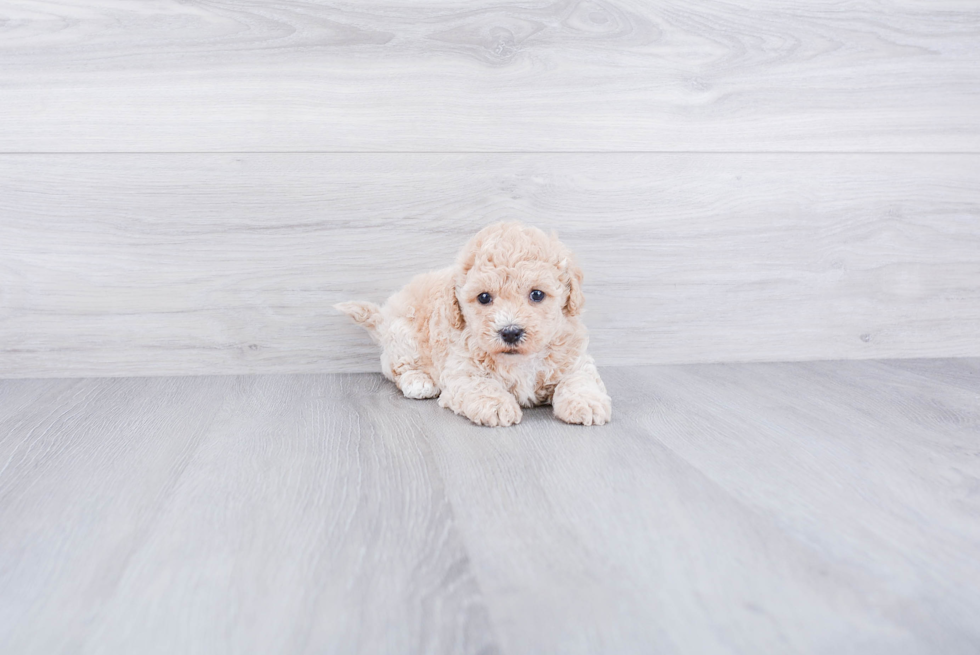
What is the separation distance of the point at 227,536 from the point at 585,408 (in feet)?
2.02

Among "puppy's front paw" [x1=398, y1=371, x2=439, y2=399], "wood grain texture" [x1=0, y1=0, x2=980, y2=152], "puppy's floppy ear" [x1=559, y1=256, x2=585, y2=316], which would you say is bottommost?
"puppy's front paw" [x1=398, y1=371, x2=439, y2=399]

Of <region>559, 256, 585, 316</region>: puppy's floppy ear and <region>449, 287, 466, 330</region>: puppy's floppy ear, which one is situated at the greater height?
<region>559, 256, 585, 316</region>: puppy's floppy ear

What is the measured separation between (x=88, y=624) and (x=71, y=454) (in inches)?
20.2

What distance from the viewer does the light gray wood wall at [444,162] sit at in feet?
4.87

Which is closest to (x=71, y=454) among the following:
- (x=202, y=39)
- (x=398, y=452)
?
(x=398, y=452)

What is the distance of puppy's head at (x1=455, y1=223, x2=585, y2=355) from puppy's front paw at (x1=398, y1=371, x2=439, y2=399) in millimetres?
202

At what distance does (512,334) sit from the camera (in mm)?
1140

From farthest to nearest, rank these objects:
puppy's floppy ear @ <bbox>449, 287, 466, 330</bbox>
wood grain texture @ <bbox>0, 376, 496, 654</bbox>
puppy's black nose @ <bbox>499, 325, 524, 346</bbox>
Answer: puppy's floppy ear @ <bbox>449, 287, 466, 330</bbox>, puppy's black nose @ <bbox>499, 325, 524, 346</bbox>, wood grain texture @ <bbox>0, 376, 496, 654</bbox>

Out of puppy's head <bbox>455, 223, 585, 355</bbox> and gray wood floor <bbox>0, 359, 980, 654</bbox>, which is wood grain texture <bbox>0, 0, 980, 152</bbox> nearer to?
puppy's head <bbox>455, 223, 585, 355</bbox>

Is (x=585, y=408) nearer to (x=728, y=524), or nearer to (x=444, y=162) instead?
(x=728, y=524)

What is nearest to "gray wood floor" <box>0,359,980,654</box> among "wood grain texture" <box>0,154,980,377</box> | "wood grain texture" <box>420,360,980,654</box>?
"wood grain texture" <box>420,360,980,654</box>

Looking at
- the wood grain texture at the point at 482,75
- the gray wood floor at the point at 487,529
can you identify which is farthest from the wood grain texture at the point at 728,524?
the wood grain texture at the point at 482,75

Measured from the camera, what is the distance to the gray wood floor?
591 millimetres

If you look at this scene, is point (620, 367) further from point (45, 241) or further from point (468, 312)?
point (45, 241)
